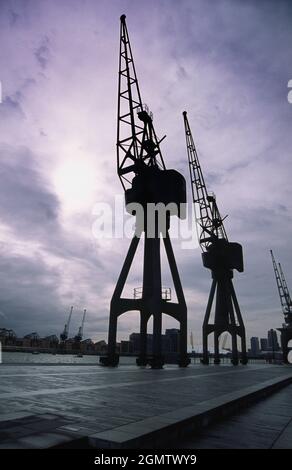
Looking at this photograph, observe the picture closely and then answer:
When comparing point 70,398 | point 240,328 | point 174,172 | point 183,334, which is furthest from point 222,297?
point 70,398

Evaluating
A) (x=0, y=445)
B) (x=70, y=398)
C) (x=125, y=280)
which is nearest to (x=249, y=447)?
(x=0, y=445)

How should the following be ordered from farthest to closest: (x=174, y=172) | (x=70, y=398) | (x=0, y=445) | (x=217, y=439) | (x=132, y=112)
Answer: (x=132, y=112) → (x=174, y=172) → (x=70, y=398) → (x=217, y=439) → (x=0, y=445)

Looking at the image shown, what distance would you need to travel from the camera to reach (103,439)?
437 centimetres

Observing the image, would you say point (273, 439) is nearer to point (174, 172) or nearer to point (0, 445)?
point (0, 445)

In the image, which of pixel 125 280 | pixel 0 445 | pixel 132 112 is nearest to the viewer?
pixel 0 445

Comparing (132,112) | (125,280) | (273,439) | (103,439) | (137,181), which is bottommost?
(273,439)

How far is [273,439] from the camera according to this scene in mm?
5711

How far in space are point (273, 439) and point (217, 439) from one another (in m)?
0.97

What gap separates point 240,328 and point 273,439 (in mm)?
48684

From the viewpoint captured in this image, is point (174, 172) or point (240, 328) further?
point (240, 328)
